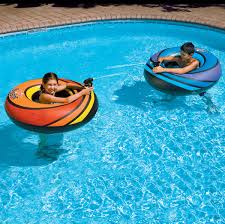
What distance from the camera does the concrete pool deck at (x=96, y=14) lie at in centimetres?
980

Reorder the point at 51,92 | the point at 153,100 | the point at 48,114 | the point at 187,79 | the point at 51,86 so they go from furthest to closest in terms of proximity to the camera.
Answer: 1. the point at 153,100
2. the point at 187,79
3. the point at 51,92
4. the point at 51,86
5. the point at 48,114

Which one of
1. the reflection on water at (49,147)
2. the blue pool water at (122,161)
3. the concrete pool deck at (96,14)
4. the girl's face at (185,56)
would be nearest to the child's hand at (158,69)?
the girl's face at (185,56)

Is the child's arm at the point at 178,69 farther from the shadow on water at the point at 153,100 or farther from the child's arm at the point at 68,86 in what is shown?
the child's arm at the point at 68,86

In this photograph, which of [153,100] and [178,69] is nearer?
[178,69]

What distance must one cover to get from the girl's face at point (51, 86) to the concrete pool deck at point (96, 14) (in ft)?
17.8

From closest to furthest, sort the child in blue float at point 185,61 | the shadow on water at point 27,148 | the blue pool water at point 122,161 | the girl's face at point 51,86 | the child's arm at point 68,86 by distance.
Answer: the blue pool water at point 122,161 → the girl's face at point 51,86 → the child's arm at point 68,86 → the shadow on water at point 27,148 → the child in blue float at point 185,61

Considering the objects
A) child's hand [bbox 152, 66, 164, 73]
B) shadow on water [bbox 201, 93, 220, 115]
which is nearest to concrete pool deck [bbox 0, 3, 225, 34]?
shadow on water [bbox 201, 93, 220, 115]

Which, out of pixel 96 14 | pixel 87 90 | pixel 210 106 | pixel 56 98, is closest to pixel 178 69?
pixel 210 106

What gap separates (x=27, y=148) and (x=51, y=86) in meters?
1.36

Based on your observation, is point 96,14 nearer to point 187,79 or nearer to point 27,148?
point 187,79

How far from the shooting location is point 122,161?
5.23 metres

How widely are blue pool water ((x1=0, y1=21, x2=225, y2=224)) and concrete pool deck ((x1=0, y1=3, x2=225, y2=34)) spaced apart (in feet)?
7.82

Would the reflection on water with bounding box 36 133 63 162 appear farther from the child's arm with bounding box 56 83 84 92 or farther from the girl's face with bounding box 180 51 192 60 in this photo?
the girl's face with bounding box 180 51 192 60

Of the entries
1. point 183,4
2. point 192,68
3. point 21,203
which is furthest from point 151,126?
point 183,4
